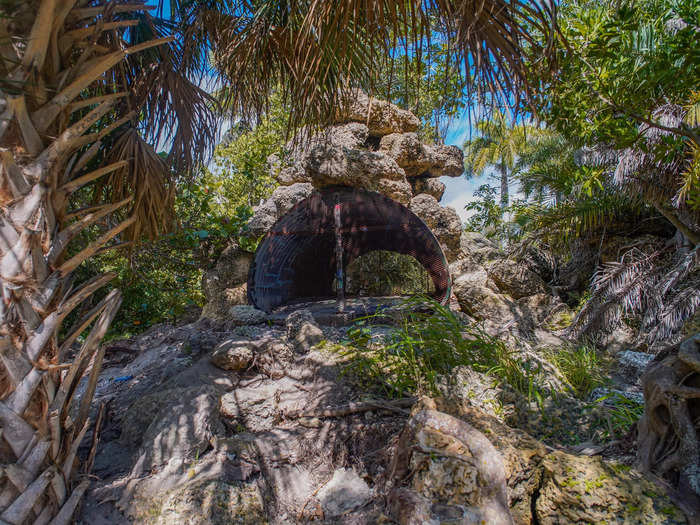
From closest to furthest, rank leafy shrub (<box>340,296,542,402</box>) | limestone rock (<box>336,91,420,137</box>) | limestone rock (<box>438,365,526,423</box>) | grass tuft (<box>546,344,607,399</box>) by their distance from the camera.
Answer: limestone rock (<box>438,365,526,423</box>) < leafy shrub (<box>340,296,542,402</box>) < grass tuft (<box>546,344,607,399</box>) < limestone rock (<box>336,91,420,137</box>)

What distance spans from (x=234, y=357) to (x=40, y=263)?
2.10 m

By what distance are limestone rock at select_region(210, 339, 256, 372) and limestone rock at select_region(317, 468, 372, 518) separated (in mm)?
1692

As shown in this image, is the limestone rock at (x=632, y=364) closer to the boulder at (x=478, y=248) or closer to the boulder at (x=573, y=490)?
the boulder at (x=573, y=490)

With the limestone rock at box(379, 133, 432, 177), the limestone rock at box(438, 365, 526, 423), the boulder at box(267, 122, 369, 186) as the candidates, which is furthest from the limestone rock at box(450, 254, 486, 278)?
the limestone rock at box(438, 365, 526, 423)

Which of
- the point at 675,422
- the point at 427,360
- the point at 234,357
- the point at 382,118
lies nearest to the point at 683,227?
the point at 427,360

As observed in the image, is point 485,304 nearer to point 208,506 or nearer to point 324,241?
point 324,241

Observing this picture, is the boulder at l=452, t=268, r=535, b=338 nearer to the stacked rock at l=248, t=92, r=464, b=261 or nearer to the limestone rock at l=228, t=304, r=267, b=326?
the stacked rock at l=248, t=92, r=464, b=261

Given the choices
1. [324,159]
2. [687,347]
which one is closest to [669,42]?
[687,347]

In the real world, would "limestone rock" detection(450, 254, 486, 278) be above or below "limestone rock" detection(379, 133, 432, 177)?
below

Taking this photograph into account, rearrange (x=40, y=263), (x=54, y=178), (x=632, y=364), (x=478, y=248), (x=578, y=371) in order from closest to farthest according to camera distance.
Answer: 1. (x=40, y=263)
2. (x=54, y=178)
3. (x=578, y=371)
4. (x=632, y=364)
5. (x=478, y=248)

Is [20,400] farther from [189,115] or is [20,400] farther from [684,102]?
[684,102]

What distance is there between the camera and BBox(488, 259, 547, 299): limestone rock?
8.66m

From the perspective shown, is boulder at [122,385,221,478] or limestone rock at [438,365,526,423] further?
limestone rock at [438,365,526,423]

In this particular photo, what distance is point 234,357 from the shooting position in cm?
379
